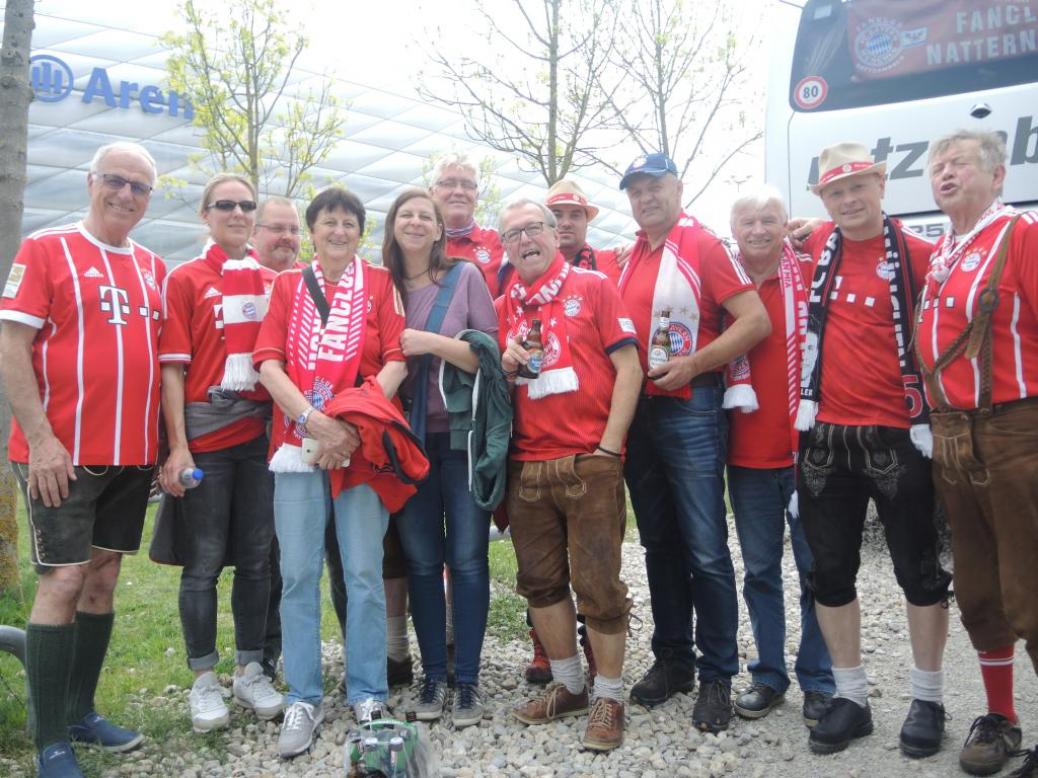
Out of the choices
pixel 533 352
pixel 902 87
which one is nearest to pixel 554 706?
pixel 533 352

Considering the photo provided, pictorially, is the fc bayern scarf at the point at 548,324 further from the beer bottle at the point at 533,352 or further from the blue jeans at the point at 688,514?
the blue jeans at the point at 688,514

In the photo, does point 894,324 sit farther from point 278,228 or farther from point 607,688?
point 278,228

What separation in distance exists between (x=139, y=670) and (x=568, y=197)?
329 centimetres

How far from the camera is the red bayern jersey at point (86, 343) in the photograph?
10.8ft

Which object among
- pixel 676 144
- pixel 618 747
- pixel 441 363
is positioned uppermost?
pixel 676 144

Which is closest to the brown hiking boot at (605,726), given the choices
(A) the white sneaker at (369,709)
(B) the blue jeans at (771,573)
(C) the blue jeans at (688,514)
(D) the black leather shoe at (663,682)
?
(D) the black leather shoe at (663,682)

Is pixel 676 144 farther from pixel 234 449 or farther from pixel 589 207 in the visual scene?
pixel 234 449

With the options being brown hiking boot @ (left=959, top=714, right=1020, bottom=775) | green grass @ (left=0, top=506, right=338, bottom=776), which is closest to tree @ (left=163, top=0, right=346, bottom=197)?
green grass @ (left=0, top=506, right=338, bottom=776)

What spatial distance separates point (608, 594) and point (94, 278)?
2.31 m

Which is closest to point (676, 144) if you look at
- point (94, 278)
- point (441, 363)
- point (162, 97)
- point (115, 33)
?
point (441, 363)

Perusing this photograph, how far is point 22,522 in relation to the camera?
8750 mm

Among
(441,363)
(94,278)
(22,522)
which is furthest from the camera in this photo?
(22,522)

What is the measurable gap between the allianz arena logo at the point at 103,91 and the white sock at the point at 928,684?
23622mm

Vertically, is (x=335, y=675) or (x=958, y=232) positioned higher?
(x=958, y=232)
